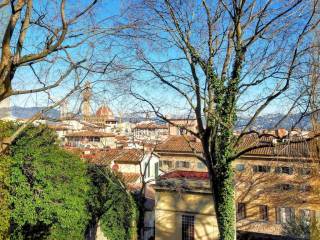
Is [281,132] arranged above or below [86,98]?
below

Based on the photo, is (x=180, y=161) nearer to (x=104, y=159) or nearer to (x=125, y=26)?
(x=104, y=159)

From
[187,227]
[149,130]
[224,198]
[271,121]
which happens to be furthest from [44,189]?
[271,121]

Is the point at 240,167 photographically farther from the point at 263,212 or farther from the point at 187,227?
the point at 187,227

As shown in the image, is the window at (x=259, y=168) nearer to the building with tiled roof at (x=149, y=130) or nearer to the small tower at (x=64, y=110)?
the building with tiled roof at (x=149, y=130)

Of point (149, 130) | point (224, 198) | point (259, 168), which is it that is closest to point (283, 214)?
point (259, 168)

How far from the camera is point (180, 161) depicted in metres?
28.5

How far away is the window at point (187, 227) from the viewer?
46.6 feet

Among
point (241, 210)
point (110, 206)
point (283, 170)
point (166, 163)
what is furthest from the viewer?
point (166, 163)

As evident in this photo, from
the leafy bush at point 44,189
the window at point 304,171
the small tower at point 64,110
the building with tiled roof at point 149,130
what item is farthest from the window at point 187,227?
the small tower at point 64,110

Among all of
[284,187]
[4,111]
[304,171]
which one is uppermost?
[4,111]

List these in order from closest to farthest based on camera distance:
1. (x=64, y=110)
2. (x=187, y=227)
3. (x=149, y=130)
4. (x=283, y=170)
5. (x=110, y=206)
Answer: (x=64, y=110) < (x=149, y=130) < (x=187, y=227) < (x=110, y=206) < (x=283, y=170)

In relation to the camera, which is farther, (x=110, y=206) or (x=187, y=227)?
(x=110, y=206)

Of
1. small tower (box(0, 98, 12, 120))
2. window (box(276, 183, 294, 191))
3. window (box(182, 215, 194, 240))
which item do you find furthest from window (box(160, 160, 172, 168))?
small tower (box(0, 98, 12, 120))

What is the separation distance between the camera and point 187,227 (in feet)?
47.0
